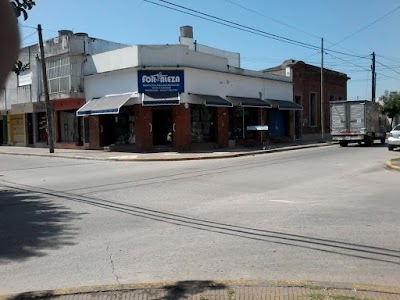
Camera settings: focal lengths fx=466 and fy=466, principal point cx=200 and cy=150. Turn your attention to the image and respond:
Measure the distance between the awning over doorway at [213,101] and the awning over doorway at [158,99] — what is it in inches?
55.8

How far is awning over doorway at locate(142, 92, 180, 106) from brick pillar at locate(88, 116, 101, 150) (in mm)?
4881

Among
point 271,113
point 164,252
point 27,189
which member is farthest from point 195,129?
point 164,252

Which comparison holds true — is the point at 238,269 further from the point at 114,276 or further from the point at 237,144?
the point at 237,144

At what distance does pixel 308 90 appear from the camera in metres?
40.7

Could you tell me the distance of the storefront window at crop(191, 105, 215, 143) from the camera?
92.0 ft

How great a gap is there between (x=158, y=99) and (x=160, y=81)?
1303 mm

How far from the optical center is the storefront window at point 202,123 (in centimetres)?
2805

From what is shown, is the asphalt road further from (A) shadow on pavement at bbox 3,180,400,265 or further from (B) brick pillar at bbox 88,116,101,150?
(B) brick pillar at bbox 88,116,101,150

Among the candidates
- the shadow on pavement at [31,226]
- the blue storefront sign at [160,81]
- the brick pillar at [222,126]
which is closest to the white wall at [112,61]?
the blue storefront sign at [160,81]

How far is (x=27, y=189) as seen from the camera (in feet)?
42.3

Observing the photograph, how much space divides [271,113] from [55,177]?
2205 cm

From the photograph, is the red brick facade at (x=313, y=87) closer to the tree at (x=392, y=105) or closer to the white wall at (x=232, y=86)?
the white wall at (x=232, y=86)

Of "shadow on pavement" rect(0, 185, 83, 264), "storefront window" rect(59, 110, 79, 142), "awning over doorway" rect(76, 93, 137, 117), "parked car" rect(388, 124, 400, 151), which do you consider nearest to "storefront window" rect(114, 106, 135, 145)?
"awning over doorway" rect(76, 93, 137, 117)

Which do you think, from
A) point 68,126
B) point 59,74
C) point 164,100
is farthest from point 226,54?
point 164,100
